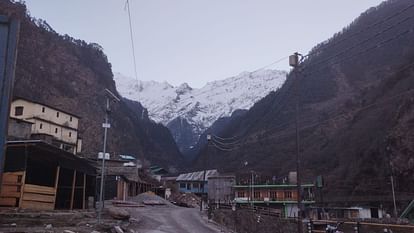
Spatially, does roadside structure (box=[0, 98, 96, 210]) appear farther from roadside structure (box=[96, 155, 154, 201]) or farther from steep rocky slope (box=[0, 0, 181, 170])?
steep rocky slope (box=[0, 0, 181, 170])

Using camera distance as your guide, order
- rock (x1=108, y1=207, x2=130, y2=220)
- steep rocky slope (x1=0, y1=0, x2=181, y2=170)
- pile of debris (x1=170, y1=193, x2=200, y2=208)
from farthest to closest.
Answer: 1. steep rocky slope (x1=0, y1=0, x2=181, y2=170)
2. pile of debris (x1=170, y1=193, x2=200, y2=208)
3. rock (x1=108, y1=207, x2=130, y2=220)

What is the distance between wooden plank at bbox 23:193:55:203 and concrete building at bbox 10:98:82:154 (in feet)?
86.3

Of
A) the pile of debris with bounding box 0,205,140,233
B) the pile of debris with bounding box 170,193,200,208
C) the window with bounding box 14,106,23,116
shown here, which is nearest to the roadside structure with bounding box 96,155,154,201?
the pile of debris with bounding box 170,193,200,208

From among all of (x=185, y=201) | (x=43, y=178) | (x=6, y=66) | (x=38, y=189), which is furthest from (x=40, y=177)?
(x=185, y=201)

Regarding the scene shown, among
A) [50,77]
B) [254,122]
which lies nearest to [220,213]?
[50,77]

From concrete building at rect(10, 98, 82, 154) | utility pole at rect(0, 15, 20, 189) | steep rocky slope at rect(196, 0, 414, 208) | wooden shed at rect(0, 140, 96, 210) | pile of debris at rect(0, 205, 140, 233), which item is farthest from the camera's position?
steep rocky slope at rect(196, 0, 414, 208)

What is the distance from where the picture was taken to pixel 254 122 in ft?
516

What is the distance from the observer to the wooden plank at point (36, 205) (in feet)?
72.0

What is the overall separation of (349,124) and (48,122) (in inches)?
3161

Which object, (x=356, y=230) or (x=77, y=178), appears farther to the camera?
(x=77, y=178)

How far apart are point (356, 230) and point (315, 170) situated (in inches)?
3157

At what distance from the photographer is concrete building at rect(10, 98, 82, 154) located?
52.1 m

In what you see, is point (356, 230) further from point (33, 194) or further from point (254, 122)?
point (254, 122)

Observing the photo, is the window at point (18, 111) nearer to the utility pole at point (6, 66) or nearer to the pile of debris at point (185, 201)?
the pile of debris at point (185, 201)
